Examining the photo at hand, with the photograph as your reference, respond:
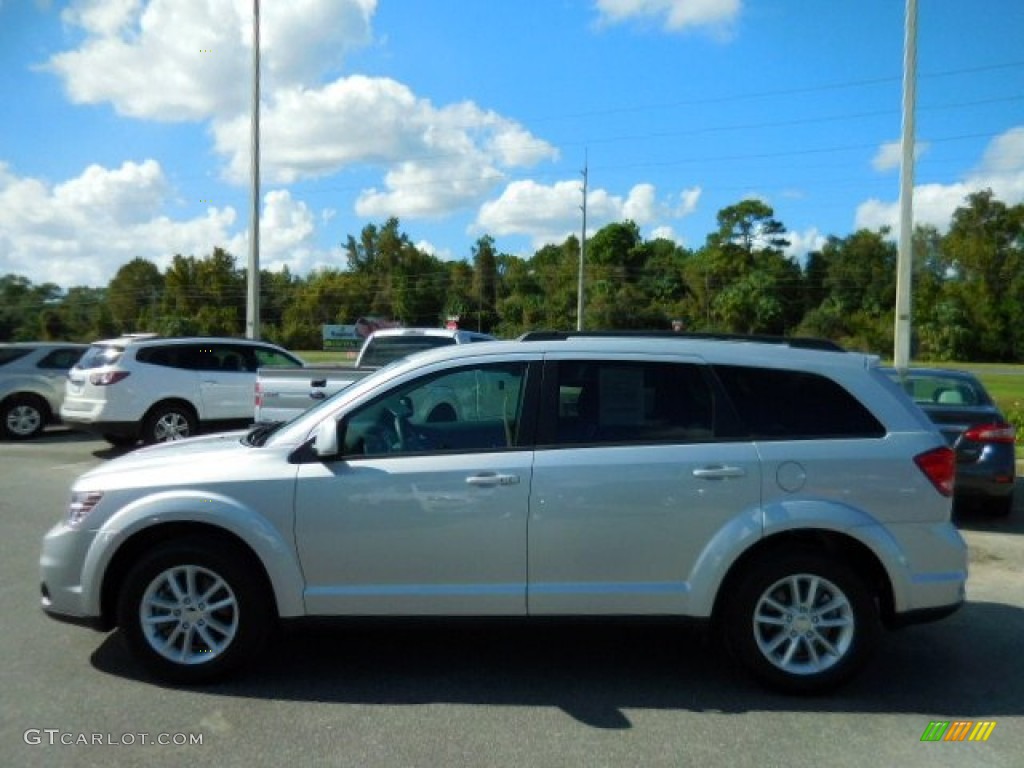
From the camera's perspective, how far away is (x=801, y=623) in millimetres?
4562

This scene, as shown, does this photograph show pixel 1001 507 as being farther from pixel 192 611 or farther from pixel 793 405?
pixel 192 611

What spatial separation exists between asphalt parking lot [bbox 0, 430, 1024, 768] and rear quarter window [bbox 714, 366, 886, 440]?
1196 millimetres

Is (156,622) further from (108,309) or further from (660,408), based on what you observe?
(108,309)

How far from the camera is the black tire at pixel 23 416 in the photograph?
613 inches

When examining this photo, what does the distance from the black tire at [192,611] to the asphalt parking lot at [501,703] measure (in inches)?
5.8

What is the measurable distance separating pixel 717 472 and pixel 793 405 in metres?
0.59

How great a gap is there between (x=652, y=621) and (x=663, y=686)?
41 cm

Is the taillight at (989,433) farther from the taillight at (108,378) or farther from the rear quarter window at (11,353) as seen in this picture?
the rear quarter window at (11,353)

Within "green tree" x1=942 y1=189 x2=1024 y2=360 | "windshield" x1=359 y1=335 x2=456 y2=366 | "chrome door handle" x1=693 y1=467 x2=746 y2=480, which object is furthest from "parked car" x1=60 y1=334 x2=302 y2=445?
"green tree" x1=942 y1=189 x2=1024 y2=360

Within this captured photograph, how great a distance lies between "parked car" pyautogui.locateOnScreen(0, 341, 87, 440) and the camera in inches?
612

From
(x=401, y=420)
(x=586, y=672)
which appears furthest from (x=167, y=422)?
(x=586, y=672)

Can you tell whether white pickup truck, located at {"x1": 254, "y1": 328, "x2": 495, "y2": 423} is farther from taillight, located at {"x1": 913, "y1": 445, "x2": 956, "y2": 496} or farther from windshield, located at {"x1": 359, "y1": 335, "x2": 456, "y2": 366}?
taillight, located at {"x1": 913, "y1": 445, "x2": 956, "y2": 496}

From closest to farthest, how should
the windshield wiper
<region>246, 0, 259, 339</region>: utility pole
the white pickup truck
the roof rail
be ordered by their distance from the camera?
the windshield wiper
the roof rail
the white pickup truck
<region>246, 0, 259, 339</region>: utility pole

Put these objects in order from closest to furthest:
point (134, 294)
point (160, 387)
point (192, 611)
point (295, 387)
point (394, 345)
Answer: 1. point (192, 611)
2. point (295, 387)
3. point (394, 345)
4. point (160, 387)
5. point (134, 294)
